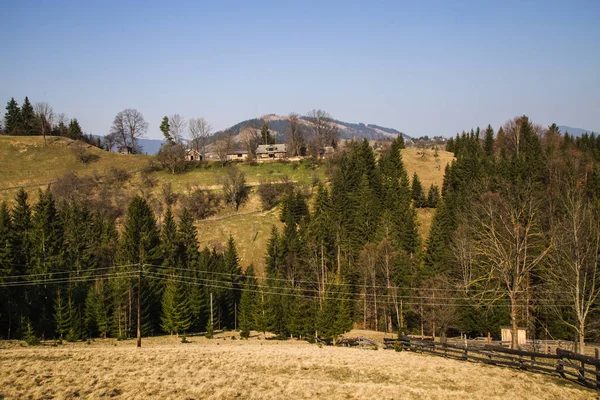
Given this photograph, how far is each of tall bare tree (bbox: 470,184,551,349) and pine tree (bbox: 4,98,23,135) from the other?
146 m

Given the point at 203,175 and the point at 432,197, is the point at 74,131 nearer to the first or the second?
the point at 203,175

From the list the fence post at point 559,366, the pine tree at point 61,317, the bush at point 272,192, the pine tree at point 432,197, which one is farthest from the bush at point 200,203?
the fence post at point 559,366

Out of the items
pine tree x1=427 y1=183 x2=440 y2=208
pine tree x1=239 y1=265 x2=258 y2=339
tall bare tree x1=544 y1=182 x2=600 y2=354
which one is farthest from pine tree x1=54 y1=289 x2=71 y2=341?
pine tree x1=427 y1=183 x2=440 y2=208

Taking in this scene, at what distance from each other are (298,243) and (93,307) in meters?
33.5

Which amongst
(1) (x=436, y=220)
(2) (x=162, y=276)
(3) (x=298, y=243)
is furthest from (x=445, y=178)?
(2) (x=162, y=276)

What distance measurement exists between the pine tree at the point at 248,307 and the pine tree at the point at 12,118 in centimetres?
12394

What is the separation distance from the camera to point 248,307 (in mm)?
61000

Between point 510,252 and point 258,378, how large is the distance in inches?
941

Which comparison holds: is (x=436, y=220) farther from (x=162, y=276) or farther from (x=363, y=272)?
(x=162, y=276)

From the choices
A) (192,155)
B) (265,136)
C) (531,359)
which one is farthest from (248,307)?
(265,136)

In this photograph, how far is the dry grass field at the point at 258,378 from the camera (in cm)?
1958

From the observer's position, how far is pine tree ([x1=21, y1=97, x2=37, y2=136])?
497 ft

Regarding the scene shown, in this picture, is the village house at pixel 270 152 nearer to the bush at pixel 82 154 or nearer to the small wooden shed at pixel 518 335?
the bush at pixel 82 154

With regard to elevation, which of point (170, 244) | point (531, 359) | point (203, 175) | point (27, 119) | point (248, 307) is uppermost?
point (27, 119)
